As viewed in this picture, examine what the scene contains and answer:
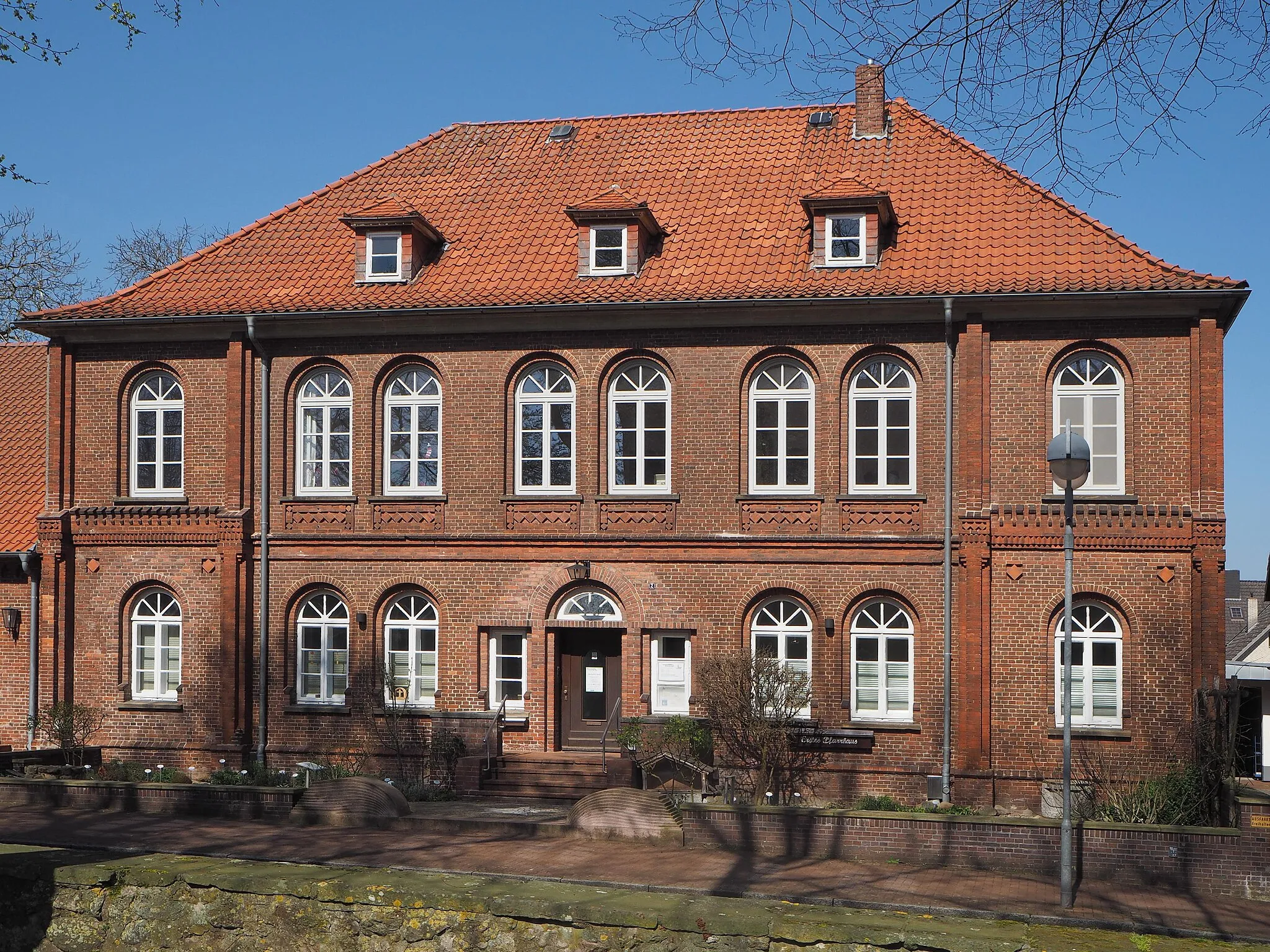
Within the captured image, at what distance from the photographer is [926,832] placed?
15828 mm

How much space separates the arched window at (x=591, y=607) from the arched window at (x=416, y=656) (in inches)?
88.2

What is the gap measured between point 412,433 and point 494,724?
5047 mm

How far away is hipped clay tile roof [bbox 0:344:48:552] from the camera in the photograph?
2459 centimetres

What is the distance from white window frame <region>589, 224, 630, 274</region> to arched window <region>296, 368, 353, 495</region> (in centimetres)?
466

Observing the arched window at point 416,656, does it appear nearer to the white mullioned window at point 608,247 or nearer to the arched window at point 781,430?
the arched window at point 781,430

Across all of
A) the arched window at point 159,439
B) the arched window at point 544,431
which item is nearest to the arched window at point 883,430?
the arched window at point 544,431

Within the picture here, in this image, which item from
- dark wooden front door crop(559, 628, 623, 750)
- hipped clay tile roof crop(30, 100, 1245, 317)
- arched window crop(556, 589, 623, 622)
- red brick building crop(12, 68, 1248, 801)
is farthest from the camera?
dark wooden front door crop(559, 628, 623, 750)

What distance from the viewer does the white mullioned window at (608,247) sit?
22688 mm

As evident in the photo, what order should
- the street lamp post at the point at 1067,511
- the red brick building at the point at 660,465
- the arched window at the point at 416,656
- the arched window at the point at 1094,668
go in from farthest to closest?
the arched window at the point at 416,656, the red brick building at the point at 660,465, the arched window at the point at 1094,668, the street lamp post at the point at 1067,511

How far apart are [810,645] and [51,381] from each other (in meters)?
13.9

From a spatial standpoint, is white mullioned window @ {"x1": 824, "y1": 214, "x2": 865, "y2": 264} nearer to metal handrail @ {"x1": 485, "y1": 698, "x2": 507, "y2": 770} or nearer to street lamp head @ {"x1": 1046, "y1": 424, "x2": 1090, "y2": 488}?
street lamp head @ {"x1": 1046, "y1": 424, "x2": 1090, "y2": 488}

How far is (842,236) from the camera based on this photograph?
2206 cm

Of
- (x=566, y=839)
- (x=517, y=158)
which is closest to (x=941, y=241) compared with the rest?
(x=517, y=158)

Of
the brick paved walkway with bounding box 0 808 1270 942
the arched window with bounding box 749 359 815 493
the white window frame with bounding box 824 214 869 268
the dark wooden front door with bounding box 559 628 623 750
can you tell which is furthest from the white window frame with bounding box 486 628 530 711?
the white window frame with bounding box 824 214 869 268
